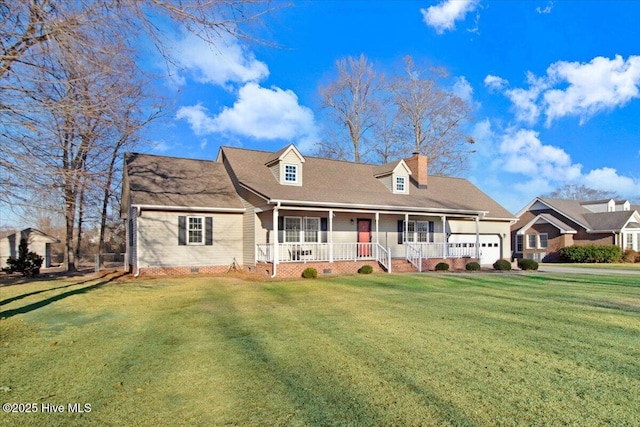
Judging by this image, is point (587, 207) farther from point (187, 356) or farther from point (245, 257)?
point (187, 356)

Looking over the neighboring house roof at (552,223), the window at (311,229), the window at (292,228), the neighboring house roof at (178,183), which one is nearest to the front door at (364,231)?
the window at (311,229)

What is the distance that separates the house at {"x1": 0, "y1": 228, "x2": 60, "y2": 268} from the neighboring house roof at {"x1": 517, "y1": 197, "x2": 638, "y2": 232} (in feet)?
127

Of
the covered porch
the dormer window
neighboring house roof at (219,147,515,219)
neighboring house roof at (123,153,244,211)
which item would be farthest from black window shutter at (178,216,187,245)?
the dormer window

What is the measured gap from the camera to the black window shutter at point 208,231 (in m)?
18.4

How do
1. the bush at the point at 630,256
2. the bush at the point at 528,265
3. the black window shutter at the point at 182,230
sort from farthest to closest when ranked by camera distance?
1. the bush at the point at 630,256
2. the bush at the point at 528,265
3. the black window shutter at the point at 182,230

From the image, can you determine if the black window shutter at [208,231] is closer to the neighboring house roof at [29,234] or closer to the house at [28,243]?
the house at [28,243]

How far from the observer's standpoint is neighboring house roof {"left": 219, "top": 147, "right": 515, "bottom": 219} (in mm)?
18172

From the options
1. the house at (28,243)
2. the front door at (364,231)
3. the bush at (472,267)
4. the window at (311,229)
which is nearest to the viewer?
the window at (311,229)

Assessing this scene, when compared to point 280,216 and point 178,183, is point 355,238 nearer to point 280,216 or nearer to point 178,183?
point 280,216

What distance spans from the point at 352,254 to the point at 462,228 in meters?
9.18

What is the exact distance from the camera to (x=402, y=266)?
782 inches

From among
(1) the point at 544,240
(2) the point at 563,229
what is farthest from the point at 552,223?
(1) the point at 544,240

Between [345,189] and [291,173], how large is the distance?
3011 millimetres

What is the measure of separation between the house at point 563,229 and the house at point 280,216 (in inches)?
551
